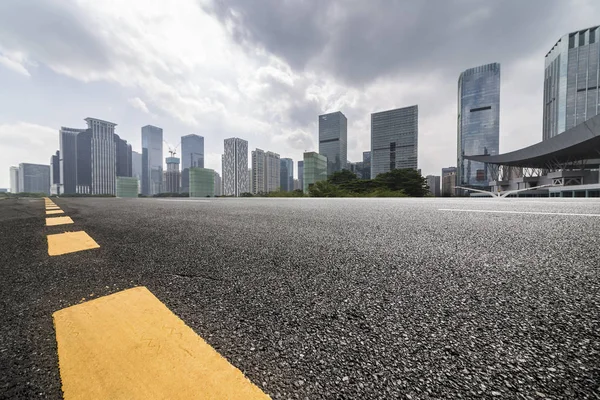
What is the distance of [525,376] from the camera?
41 cm

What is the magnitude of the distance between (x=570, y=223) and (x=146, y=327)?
250 centimetres

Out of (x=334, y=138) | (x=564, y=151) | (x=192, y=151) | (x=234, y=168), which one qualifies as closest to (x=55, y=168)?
(x=192, y=151)

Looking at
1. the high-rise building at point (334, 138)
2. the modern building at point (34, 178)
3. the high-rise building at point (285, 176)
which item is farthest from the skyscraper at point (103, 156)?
the high-rise building at point (334, 138)

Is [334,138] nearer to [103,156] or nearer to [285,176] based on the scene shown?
[285,176]

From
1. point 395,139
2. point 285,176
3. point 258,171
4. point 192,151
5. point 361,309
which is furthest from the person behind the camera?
point 192,151

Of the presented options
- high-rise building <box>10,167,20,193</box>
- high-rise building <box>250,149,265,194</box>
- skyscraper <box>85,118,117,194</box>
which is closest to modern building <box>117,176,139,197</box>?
high-rise building <box>250,149,265,194</box>

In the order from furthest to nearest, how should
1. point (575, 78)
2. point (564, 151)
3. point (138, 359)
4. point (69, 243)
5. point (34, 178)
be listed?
point (34, 178) → point (575, 78) → point (564, 151) → point (69, 243) → point (138, 359)

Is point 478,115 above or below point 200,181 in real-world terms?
above

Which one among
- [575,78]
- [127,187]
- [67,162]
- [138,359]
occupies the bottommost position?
[138,359]

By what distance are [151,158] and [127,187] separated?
3853 inches

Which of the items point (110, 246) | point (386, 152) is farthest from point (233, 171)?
point (110, 246)

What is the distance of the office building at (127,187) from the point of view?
58000 millimetres

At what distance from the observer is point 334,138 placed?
3580 inches

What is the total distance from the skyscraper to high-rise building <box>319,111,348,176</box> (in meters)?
80.1
